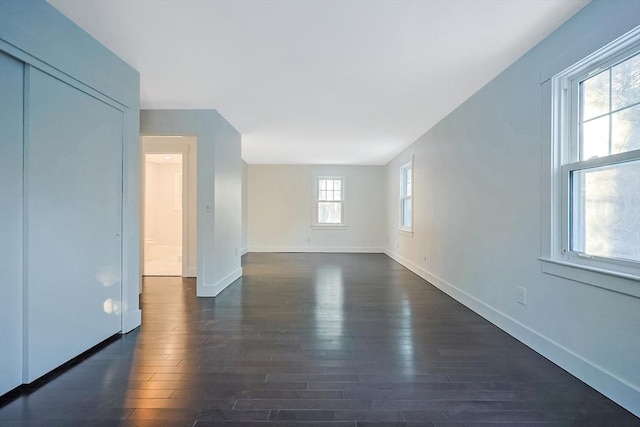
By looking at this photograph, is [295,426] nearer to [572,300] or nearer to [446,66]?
[572,300]

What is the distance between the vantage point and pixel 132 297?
288cm

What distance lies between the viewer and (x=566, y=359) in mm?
2131

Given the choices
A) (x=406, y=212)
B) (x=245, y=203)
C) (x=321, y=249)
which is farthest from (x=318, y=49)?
(x=321, y=249)

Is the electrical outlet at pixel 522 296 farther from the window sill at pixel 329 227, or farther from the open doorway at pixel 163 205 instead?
the open doorway at pixel 163 205

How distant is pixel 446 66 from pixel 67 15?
2798mm

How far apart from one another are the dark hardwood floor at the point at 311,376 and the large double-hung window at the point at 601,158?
847mm

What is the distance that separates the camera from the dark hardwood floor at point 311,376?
165 cm

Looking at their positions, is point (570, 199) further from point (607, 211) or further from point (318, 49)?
point (318, 49)

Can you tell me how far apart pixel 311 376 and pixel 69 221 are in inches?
75.5

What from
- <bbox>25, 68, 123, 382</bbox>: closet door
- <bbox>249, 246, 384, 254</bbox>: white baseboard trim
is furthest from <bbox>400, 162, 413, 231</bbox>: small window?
<bbox>25, 68, 123, 382</bbox>: closet door

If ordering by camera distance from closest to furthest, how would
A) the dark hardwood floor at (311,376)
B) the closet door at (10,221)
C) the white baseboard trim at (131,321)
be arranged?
the dark hardwood floor at (311,376), the closet door at (10,221), the white baseboard trim at (131,321)

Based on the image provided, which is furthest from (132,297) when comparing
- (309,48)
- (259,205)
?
(259,205)

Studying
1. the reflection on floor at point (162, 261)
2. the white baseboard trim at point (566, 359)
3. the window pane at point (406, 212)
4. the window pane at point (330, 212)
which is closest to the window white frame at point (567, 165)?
the white baseboard trim at point (566, 359)

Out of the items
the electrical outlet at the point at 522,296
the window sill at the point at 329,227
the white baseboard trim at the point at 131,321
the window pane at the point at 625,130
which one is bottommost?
the white baseboard trim at the point at 131,321
